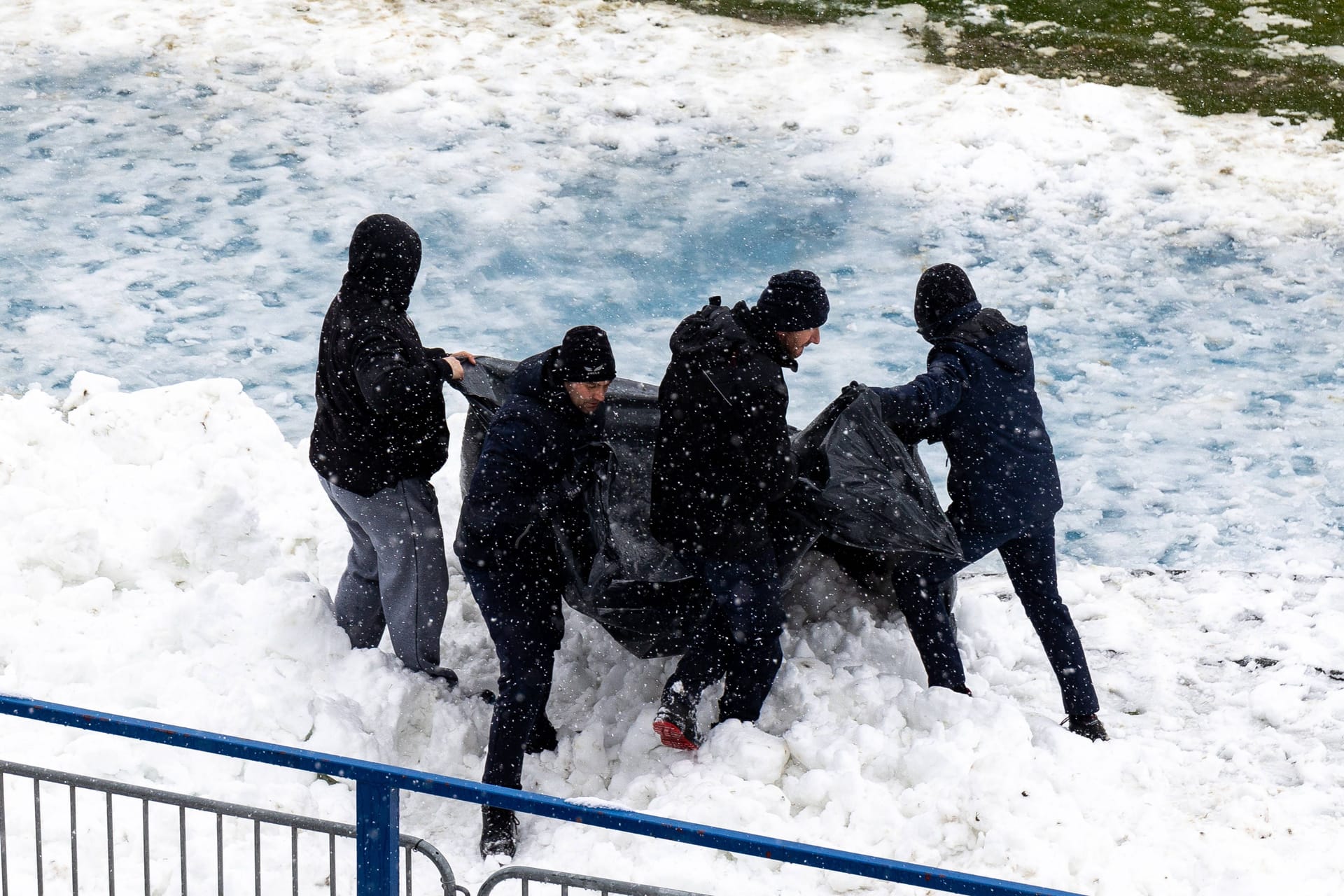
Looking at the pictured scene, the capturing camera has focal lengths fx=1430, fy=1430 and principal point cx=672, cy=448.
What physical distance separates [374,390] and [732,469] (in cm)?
110

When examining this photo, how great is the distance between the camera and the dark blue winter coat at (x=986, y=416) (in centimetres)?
464

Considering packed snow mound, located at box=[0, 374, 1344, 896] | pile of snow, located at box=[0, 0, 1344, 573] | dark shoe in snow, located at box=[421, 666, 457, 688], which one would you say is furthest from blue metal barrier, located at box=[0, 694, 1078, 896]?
pile of snow, located at box=[0, 0, 1344, 573]

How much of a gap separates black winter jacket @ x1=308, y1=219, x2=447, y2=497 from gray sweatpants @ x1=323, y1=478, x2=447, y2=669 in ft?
0.25

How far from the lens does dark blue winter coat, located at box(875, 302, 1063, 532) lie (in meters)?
4.64

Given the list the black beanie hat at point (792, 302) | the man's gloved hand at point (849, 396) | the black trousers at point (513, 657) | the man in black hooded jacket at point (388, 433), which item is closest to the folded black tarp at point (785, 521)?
the man's gloved hand at point (849, 396)

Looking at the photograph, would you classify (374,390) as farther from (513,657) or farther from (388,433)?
(513,657)

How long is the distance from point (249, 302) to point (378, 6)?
516cm

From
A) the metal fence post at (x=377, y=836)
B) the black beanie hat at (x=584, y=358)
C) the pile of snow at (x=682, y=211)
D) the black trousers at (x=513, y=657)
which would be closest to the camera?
the metal fence post at (x=377, y=836)

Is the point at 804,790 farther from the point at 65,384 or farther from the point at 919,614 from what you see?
the point at 65,384

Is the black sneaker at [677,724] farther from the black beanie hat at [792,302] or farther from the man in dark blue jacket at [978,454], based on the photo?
the black beanie hat at [792,302]

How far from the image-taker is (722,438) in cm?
424

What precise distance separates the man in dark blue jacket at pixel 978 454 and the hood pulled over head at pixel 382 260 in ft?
5.19

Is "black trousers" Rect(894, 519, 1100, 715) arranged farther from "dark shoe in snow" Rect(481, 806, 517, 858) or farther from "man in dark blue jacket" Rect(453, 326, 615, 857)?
"dark shoe in snow" Rect(481, 806, 517, 858)

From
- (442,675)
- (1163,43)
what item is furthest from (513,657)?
(1163,43)
